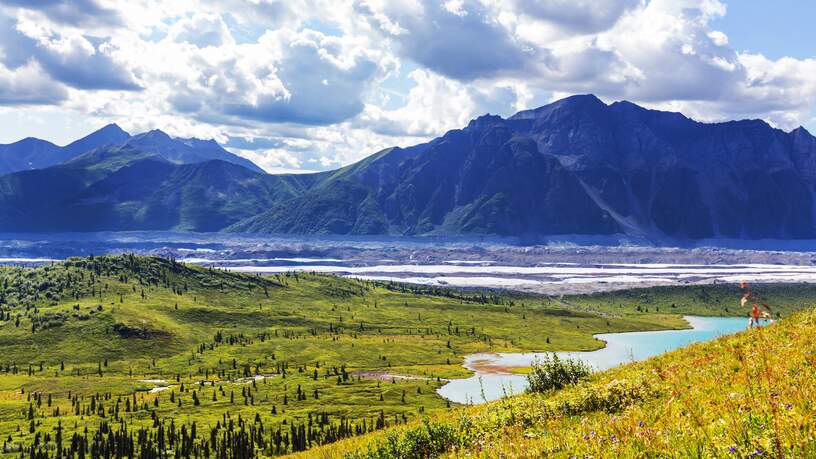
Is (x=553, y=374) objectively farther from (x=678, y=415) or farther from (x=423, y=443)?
(x=678, y=415)

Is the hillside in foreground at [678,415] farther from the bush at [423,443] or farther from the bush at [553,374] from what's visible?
the bush at [553,374]

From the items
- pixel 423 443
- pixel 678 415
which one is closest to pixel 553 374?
pixel 423 443

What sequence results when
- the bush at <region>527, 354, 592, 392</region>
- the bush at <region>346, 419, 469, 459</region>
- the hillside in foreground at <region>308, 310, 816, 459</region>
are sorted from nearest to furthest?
the hillside in foreground at <region>308, 310, 816, 459</region>, the bush at <region>346, 419, 469, 459</region>, the bush at <region>527, 354, 592, 392</region>

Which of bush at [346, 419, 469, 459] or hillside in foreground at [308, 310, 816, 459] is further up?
hillside in foreground at [308, 310, 816, 459]

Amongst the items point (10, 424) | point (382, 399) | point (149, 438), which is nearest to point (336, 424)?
point (382, 399)

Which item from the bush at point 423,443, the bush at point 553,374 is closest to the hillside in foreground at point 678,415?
the bush at point 423,443

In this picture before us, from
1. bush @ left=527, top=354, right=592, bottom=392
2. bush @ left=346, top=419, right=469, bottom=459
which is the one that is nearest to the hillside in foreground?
bush @ left=346, top=419, right=469, bottom=459

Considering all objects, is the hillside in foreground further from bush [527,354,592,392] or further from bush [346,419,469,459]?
bush [527,354,592,392]

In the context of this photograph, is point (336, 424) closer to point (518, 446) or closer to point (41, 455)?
point (41, 455)
